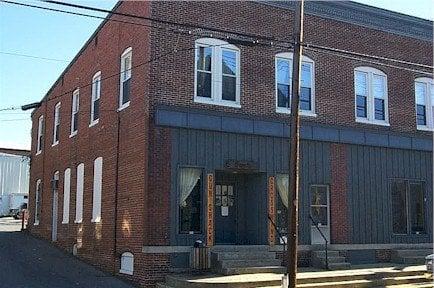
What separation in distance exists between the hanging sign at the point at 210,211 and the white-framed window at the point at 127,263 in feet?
7.54

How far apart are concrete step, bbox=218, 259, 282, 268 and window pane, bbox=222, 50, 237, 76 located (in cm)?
601

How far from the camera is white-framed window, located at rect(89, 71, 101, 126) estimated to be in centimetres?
2214

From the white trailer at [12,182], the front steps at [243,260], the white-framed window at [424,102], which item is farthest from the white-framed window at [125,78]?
the white trailer at [12,182]

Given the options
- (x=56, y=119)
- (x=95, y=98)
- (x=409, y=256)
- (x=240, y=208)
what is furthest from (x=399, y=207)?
(x=56, y=119)

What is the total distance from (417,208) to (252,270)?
8.78m

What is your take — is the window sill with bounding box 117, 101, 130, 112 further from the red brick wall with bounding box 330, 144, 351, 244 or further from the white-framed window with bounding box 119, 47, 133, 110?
the red brick wall with bounding box 330, 144, 351, 244

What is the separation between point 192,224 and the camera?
16938 mm

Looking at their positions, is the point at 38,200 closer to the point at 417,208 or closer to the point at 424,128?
the point at 417,208

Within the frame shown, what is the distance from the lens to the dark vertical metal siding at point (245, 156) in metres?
16.8

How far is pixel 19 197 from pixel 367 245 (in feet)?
149

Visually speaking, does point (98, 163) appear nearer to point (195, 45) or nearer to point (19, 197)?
point (195, 45)

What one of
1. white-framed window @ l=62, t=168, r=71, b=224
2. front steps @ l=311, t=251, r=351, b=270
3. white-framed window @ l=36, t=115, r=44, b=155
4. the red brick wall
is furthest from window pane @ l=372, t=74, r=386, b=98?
white-framed window @ l=36, t=115, r=44, b=155

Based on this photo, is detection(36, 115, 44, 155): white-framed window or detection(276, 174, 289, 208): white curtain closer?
detection(276, 174, 289, 208): white curtain

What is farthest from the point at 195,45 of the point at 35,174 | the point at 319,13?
the point at 35,174
